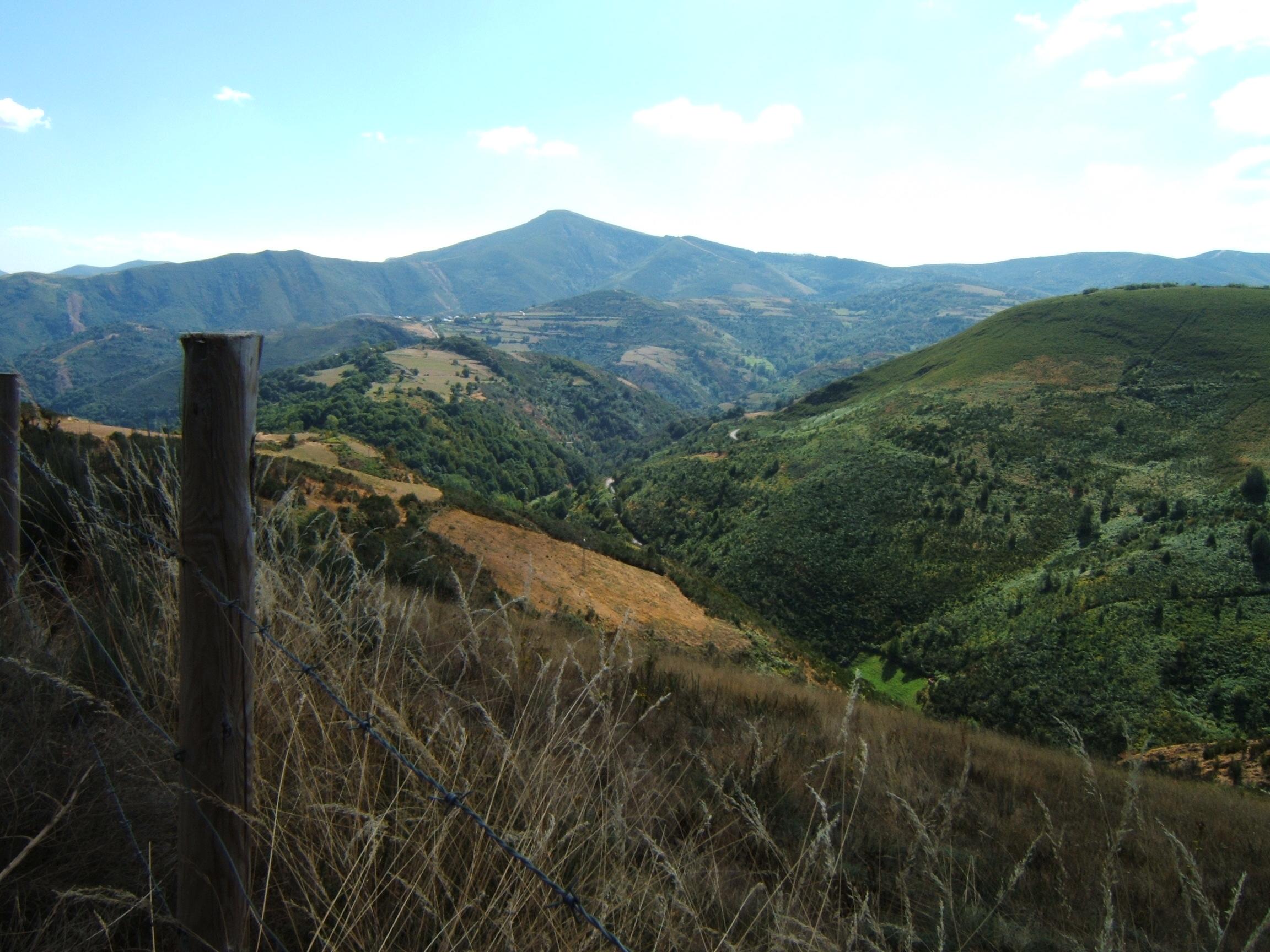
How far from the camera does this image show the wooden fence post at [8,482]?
10.7 ft

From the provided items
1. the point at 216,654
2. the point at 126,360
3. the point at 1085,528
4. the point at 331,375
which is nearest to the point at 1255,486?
the point at 1085,528

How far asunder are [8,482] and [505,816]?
10.0 ft

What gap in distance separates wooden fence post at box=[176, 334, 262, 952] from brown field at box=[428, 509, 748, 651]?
12.0 m

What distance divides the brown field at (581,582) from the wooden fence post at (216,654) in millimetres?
11951

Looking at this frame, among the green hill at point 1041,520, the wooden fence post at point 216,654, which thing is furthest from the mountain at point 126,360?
the wooden fence post at point 216,654

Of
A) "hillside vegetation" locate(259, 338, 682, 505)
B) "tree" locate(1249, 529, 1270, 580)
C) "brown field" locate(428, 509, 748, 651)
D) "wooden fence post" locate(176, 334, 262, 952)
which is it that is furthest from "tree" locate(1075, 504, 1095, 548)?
"wooden fence post" locate(176, 334, 262, 952)

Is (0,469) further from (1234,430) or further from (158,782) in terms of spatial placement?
(1234,430)

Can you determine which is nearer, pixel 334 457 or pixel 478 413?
pixel 334 457

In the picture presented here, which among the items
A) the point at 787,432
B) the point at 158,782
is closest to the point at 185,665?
the point at 158,782

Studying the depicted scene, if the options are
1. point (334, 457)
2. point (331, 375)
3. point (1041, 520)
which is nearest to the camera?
point (334, 457)

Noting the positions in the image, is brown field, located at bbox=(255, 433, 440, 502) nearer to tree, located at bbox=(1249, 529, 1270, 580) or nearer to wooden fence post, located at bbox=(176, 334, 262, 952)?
wooden fence post, located at bbox=(176, 334, 262, 952)

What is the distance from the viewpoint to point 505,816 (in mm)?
2387

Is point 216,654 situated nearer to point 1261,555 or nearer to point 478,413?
point 1261,555

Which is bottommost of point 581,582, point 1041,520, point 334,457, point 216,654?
point 1041,520
